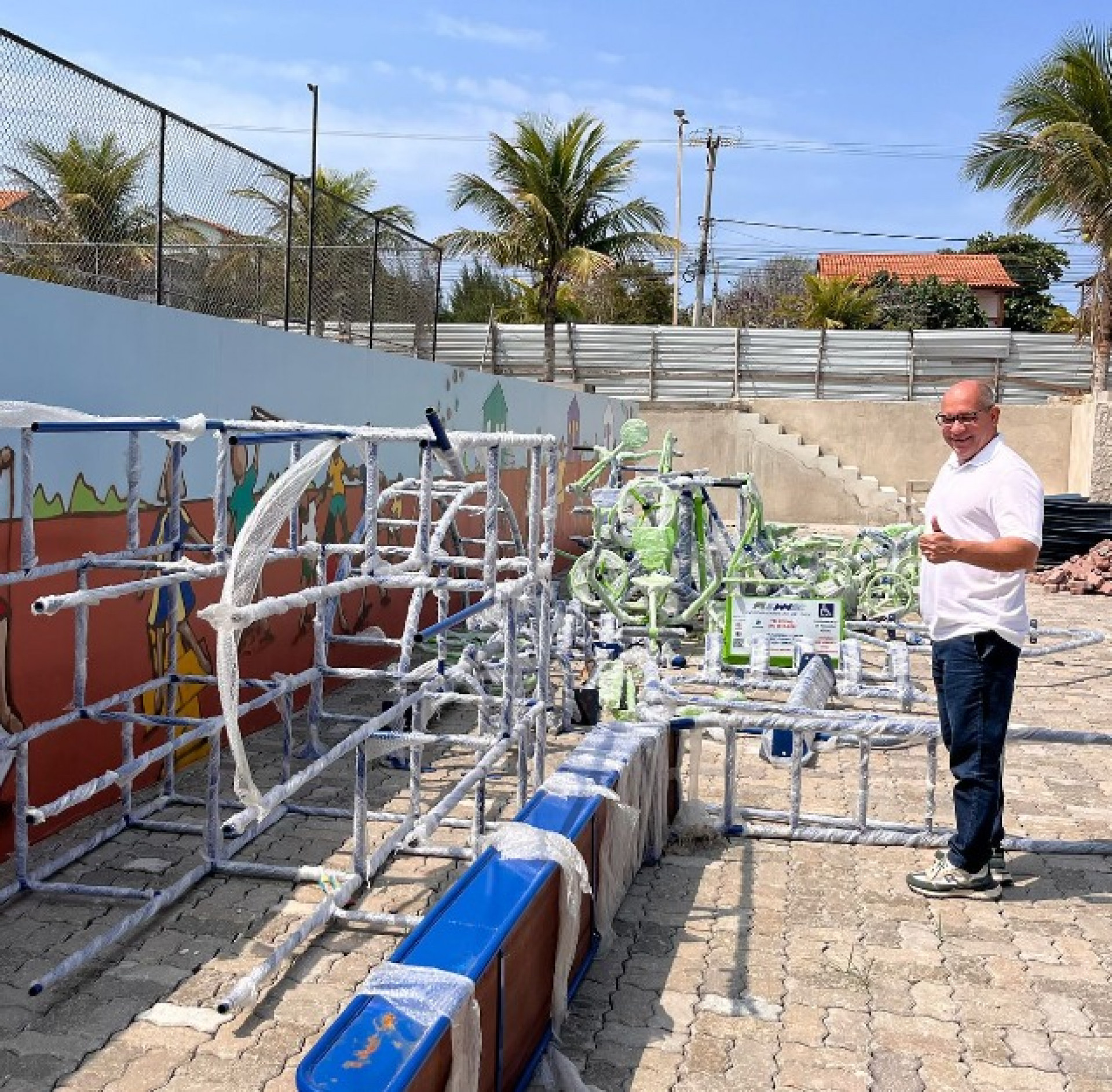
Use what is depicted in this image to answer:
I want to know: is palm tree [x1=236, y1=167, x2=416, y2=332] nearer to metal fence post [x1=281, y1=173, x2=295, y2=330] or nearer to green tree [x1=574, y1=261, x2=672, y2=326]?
metal fence post [x1=281, y1=173, x2=295, y2=330]

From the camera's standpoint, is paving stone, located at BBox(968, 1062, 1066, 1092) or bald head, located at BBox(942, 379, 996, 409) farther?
bald head, located at BBox(942, 379, 996, 409)

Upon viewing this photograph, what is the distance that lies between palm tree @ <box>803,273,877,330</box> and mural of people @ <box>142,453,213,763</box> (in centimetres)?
2726

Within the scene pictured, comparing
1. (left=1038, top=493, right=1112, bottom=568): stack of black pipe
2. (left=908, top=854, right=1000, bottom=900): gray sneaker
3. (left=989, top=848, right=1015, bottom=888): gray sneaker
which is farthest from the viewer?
(left=1038, top=493, right=1112, bottom=568): stack of black pipe

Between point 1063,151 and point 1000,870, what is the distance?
1772 cm

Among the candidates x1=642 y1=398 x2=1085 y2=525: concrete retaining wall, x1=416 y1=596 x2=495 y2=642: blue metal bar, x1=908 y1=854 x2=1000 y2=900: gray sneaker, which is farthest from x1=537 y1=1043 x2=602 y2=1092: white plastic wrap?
x1=642 y1=398 x2=1085 y2=525: concrete retaining wall

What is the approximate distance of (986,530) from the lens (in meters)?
4.73

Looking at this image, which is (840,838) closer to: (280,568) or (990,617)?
(990,617)

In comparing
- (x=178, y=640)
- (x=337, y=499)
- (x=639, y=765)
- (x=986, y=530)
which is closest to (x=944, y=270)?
(x=337, y=499)

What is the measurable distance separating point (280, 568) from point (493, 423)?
210 inches

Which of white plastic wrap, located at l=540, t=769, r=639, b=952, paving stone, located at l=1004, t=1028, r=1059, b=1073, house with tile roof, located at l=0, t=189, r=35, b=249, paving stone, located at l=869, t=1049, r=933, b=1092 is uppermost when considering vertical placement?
house with tile roof, located at l=0, t=189, r=35, b=249

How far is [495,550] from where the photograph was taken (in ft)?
16.6

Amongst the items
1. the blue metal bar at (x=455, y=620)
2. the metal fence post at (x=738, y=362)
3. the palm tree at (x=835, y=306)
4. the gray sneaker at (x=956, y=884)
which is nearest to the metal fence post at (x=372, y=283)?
the blue metal bar at (x=455, y=620)

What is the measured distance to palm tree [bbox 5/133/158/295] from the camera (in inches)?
247

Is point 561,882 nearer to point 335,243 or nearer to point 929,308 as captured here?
point 335,243
